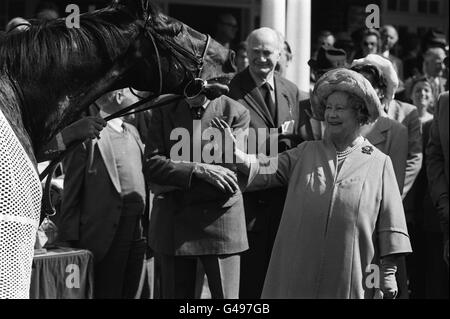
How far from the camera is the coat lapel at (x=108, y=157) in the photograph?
304 inches

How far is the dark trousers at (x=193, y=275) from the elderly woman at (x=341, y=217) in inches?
49.9

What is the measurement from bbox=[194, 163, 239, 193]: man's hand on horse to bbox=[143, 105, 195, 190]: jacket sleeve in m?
0.07

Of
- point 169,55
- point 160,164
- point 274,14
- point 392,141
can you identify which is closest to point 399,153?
point 392,141

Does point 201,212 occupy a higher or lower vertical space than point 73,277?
higher

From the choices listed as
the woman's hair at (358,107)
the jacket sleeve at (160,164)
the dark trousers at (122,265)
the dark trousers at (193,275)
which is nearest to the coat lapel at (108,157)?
the dark trousers at (122,265)

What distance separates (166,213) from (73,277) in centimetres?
76

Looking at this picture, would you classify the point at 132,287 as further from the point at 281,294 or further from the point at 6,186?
the point at 6,186

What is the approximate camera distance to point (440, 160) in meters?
7.94

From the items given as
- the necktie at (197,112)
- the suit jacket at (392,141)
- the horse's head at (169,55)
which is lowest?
the suit jacket at (392,141)

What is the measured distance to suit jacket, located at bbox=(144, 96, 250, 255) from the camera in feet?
22.8

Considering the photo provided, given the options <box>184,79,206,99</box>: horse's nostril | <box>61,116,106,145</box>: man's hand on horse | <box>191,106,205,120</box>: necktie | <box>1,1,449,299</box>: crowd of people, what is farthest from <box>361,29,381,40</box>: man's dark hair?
<box>61,116,106,145</box>: man's hand on horse

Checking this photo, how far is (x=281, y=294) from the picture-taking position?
18.6 feet

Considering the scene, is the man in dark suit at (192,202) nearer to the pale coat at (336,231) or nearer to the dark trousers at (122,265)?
the dark trousers at (122,265)
